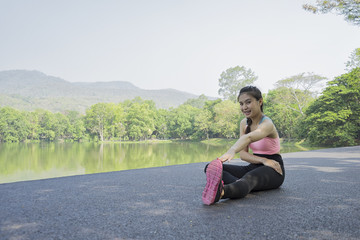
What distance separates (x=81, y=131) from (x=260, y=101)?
32.3m

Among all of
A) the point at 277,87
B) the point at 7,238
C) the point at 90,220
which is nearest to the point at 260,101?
the point at 90,220

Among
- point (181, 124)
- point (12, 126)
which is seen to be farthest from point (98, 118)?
point (181, 124)

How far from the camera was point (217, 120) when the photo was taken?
26906mm

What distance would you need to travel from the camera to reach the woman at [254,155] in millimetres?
1647

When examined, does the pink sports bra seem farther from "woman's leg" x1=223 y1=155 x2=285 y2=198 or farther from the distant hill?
the distant hill

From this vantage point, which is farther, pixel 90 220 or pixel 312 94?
pixel 312 94

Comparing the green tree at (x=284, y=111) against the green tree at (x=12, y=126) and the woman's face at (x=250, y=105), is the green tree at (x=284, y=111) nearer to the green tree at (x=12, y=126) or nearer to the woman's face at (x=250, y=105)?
the woman's face at (x=250, y=105)

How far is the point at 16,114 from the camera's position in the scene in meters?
28.3

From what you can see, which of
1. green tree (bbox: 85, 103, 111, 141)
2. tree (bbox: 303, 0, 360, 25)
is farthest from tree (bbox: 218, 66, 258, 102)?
tree (bbox: 303, 0, 360, 25)

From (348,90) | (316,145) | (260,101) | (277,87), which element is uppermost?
(277,87)

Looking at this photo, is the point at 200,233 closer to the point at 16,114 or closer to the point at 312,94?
the point at 312,94

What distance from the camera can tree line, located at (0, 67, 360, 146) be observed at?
42.5ft

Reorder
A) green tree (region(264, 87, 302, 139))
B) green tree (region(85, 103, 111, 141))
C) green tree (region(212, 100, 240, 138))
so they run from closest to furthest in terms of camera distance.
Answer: green tree (region(264, 87, 302, 139)) → green tree (region(212, 100, 240, 138)) → green tree (region(85, 103, 111, 141))

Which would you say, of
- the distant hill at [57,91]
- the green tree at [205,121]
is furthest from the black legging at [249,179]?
Answer: the distant hill at [57,91]
